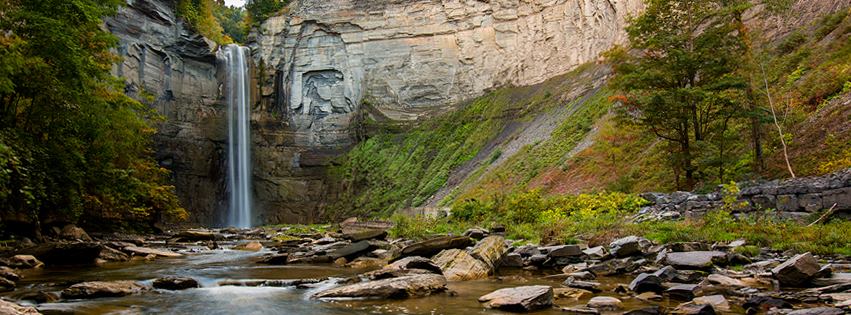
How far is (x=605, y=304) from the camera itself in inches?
259

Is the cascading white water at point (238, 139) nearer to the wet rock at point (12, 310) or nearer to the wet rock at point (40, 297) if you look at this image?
the wet rock at point (40, 297)

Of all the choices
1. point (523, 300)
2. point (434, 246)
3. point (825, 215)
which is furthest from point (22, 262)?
point (825, 215)

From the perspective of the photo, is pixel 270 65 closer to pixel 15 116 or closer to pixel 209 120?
pixel 209 120

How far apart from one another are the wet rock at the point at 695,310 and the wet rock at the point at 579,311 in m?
0.84

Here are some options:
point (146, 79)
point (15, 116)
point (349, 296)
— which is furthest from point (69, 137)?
point (146, 79)

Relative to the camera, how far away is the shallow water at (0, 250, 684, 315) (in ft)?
23.7

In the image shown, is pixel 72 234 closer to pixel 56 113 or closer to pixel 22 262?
pixel 56 113

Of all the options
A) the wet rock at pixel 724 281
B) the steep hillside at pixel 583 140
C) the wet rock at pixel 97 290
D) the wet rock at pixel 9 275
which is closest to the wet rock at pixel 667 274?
the wet rock at pixel 724 281

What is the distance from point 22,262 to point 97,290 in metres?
4.84

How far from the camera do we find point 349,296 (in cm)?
807

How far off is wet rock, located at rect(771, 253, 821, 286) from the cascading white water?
44767 millimetres

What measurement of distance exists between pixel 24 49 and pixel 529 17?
3969cm

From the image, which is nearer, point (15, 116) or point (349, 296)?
point (349, 296)

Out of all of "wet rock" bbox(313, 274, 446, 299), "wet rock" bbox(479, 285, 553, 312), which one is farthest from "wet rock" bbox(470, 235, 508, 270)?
"wet rock" bbox(479, 285, 553, 312)
